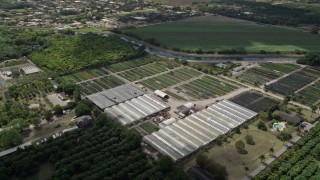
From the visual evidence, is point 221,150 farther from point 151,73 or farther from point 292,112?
point 151,73

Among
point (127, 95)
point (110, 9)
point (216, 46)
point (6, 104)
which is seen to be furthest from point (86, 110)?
point (110, 9)

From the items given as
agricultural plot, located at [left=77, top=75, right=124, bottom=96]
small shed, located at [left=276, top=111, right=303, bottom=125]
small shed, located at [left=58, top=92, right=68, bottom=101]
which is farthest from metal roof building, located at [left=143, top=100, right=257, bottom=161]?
small shed, located at [left=58, top=92, right=68, bottom=101]

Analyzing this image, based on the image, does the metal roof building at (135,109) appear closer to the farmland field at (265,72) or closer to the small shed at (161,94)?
the small shed at (161,94)

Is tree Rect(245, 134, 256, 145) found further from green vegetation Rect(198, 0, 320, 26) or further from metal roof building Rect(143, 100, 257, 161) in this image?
green vegetation Rect(198, 0, 320, 26)

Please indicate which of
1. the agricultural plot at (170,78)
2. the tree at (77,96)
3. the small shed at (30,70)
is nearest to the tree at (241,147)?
the agricultural plot at (170,78)

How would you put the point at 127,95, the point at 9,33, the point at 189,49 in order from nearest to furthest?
the point at 127,95, the point at 189,49, the point at 9,33
